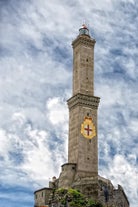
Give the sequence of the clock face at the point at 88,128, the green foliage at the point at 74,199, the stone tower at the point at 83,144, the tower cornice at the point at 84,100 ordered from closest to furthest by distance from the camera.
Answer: the green foliage at the point at 74,199
the stone tower at the point at 83,144
the clock face at the point at 88,128
the tower cornice at the point at 84,100

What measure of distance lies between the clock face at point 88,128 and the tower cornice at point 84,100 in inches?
152

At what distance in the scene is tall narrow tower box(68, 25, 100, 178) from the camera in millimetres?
108625

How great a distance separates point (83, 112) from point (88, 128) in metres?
4.29

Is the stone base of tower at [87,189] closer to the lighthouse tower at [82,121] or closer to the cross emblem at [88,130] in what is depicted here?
the lighthouse tower at [82,121]

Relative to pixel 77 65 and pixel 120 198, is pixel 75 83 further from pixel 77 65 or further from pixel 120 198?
pixel 120 198

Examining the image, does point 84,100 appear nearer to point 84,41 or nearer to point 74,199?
point 84,41

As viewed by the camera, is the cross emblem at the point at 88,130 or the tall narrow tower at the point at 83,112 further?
the cross emblem at the point at 88,130

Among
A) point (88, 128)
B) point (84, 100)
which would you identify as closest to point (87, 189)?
point (88, 128)

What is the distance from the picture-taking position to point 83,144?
→ 359ft

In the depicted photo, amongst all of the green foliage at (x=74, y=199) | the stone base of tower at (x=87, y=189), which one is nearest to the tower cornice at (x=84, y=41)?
the stone base of tower at (x=87, y=189)

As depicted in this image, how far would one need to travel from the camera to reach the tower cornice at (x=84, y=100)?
113 meters

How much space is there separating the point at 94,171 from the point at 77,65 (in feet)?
95.2

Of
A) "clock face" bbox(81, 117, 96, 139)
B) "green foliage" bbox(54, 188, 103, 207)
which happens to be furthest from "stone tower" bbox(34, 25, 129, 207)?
"green foliage" bbox(54, 188, 103, 207)

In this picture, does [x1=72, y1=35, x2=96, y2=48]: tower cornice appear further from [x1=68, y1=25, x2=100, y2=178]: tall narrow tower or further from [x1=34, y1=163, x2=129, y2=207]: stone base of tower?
[x1=34, y1=163, x2=129, y2=207]: stone base of tower
